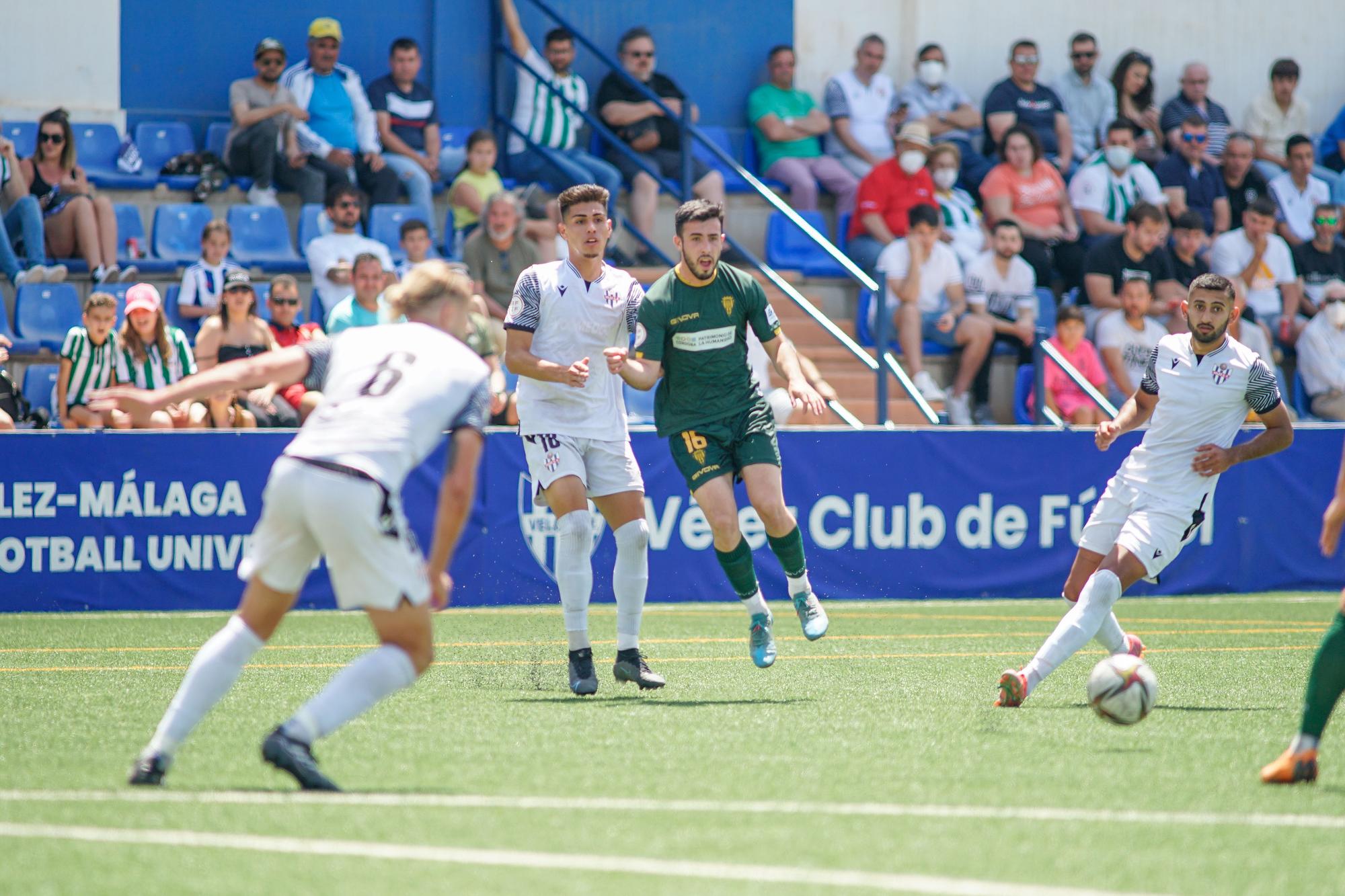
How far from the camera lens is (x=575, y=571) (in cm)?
790

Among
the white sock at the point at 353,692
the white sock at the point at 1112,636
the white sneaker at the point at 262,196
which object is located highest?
the white sneaker at the point at 262,196

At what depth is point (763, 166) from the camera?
58.5ft

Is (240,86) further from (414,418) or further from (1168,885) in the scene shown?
(1168,885)

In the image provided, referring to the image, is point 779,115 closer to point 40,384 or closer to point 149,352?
Answer: point 149,352

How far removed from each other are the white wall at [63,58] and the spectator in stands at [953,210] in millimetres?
8055

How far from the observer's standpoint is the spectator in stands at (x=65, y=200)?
46.0 ft

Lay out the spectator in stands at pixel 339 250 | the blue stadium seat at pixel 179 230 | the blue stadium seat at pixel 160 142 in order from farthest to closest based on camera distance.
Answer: the blue stadium seat at pixel 160 142
the blue stadium seat at pixel 179 230
the spectator in stands at pixel 339 250

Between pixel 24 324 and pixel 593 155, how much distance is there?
5.99m

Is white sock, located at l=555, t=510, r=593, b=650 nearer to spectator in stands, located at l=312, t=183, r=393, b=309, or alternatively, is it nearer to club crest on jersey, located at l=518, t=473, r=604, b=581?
club crest on jersey, located at l=518, t=473, r=604, b=581

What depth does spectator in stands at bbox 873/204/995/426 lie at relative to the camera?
51.7 ft

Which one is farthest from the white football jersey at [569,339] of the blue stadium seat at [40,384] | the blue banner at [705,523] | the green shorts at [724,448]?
the blue stadium seat at [40,384]

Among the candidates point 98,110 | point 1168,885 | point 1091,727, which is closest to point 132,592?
point 98,110

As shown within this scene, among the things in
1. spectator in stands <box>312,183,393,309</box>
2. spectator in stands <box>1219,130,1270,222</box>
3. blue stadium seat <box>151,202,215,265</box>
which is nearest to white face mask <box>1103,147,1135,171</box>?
spectator in stands <box>1219,130,1270,222</box>

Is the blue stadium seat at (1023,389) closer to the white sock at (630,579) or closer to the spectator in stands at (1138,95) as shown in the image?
→ the spectator in stands at (1138,95)
